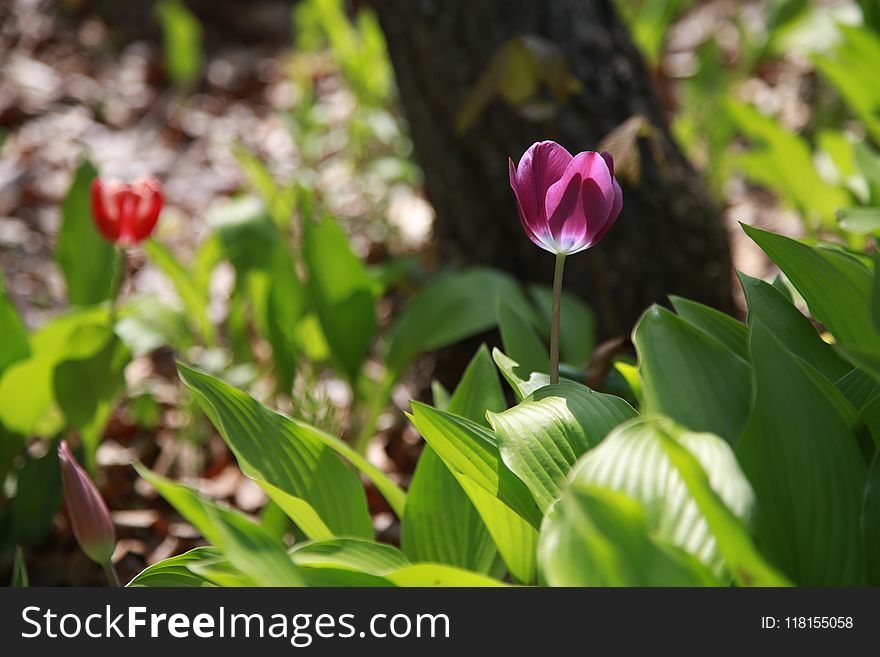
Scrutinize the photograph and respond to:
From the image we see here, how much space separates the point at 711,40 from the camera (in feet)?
11.2

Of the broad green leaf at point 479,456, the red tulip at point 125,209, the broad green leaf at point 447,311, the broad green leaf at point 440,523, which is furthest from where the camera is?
the broad green leaf at point 447,311

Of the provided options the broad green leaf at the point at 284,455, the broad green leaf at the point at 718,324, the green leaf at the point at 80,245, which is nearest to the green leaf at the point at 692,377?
the broad green leaf at the point at 718,324

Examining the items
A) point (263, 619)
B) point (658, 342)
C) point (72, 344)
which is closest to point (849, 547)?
point (658, 342)

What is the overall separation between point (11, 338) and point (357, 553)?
0.99 m

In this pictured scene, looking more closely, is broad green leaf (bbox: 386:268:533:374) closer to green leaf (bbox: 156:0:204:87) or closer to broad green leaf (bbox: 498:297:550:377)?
broad green leaf (bbox: 498:297:550:377)

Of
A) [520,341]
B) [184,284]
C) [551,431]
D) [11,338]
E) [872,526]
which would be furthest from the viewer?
[184,284]

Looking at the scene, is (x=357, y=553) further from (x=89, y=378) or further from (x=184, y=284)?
(x=184, y=284)

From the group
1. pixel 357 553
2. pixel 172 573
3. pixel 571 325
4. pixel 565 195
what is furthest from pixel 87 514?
pixel 571 325

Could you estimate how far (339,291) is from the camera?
2143 millimetres

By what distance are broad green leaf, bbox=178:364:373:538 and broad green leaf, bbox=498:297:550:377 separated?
1.22 ft

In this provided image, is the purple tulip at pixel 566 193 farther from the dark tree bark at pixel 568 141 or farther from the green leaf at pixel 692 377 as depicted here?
the dark tree bark at pixel 568 141

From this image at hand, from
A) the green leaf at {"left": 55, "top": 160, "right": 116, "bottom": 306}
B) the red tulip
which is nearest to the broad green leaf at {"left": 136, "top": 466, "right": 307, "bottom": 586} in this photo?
the red tulip

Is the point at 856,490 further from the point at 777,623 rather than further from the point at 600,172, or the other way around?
the point at 600,172

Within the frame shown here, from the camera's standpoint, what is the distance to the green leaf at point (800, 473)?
97cm
